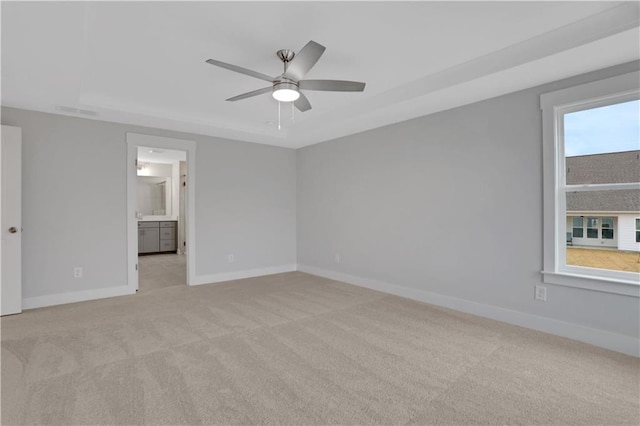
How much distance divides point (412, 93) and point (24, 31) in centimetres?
309

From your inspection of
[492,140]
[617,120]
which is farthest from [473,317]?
[617,120]

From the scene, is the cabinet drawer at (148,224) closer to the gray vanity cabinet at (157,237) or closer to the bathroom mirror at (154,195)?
the gray vanity cabinet at (157,237)

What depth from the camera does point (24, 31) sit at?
202cm

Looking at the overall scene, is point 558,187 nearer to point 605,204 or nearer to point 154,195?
point 605,204

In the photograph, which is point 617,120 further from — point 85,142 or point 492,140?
point 85,142

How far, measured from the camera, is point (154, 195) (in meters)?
8.80

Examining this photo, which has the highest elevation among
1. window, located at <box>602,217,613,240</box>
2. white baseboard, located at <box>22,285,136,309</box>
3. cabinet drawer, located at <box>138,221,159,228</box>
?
window, located at <box>602,217,613,240</box>

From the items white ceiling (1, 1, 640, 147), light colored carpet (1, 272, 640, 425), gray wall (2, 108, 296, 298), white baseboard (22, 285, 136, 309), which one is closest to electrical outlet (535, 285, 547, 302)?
light colored carpet (1, 272, 640, 425)

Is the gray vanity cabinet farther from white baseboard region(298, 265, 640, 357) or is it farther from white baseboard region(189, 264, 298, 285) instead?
white baseboard region(298, 265, 640, 357)

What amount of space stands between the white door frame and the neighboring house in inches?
178

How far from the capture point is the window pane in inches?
99.4

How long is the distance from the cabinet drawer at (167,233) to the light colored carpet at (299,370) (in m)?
4.70

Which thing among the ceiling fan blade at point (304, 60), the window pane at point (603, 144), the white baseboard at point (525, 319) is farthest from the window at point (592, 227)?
the ceiling fan blade at point (304, 60)

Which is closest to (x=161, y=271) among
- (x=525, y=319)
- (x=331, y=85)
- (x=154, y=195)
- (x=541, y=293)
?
(x=154, y=195)
